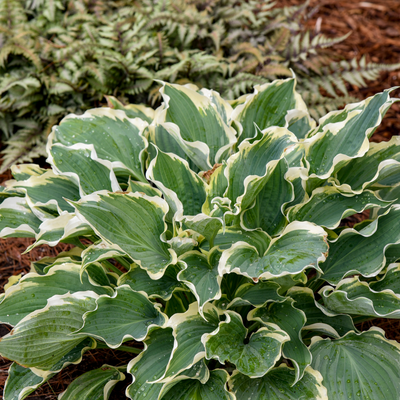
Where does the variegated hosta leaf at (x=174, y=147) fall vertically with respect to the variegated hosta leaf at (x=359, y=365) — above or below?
above

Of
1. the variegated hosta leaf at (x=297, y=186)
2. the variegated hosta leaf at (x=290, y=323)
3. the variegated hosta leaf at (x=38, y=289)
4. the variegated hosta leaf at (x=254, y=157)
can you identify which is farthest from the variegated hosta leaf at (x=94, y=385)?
the variegated hosta leaf at (x=297, y=186)

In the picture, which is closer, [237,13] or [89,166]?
[89,166]

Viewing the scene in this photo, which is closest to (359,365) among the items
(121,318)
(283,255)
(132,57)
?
(283,255)

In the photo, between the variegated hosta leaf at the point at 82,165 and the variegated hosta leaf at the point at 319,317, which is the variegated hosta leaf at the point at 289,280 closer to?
the variegated hosta leaf at the point at 319,317

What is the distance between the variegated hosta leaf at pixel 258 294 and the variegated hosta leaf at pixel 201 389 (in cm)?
25

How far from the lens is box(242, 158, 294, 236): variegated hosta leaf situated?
5.29 ft

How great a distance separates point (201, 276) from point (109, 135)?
811 millimetres

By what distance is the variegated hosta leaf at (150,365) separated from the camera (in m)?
1.47

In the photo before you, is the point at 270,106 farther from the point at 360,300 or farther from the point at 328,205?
the point at 360,300

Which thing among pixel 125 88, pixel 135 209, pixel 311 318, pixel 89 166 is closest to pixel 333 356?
pixel 311 318

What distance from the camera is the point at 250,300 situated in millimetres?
1605

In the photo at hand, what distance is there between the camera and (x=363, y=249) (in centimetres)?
167

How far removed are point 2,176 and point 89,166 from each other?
1.52 meters

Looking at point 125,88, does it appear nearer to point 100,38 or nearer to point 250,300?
point 100,38
